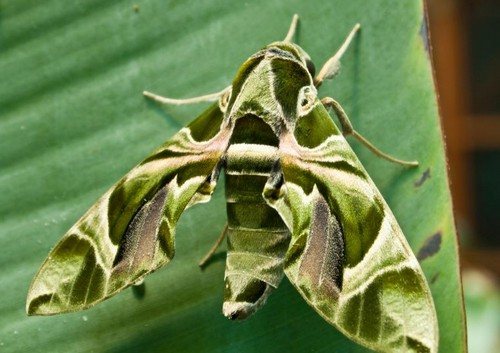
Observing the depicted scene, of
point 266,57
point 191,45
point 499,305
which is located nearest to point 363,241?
point 266,57

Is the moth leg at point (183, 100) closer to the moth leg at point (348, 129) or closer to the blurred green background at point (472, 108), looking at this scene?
the moth leg at point (348, 129)

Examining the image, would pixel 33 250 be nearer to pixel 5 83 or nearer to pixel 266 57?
pixel 5 83

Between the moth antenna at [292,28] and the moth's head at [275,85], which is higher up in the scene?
the moth antenna at [292,28]

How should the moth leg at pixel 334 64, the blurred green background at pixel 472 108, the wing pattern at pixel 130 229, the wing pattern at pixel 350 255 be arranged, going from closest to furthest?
A: the wing pattern at pixel 350 255 → the wing pattern at pixel 130 229 → the moth leg at pixel 334 64 → the blurred green background at pixel 472 108

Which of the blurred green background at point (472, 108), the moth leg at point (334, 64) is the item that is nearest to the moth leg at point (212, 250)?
the moth leg at point (334, 64)

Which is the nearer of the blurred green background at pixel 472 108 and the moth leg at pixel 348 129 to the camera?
the moth leg at pixel 348 129

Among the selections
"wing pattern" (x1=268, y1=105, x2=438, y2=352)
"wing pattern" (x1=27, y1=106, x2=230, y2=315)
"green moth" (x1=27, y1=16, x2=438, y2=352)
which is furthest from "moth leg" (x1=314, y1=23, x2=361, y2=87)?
"wing pattern" (x1=27, y1=106, x2=230, y2=315)

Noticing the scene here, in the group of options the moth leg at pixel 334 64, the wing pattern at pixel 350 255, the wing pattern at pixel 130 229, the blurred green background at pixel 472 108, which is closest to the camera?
the wing pattern at pixel 350 255
